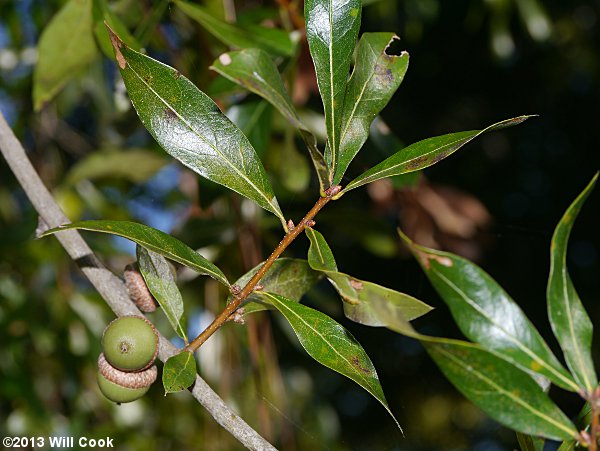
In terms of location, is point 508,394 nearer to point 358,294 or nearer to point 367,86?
point 358,294

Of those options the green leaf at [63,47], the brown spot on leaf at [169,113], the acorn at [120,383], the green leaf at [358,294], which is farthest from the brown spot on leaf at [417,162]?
the green leaf at [63,47]

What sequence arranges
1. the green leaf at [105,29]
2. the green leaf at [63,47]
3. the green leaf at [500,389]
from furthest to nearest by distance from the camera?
the green leaf at [63,47] < the green leaf at [105,29] < the green leaf at [500,389]

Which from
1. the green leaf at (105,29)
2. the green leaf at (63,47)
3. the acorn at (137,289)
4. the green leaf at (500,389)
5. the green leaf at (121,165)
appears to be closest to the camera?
the green leaf at (500,389)

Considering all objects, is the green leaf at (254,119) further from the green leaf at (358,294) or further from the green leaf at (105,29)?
the green leaf at (358,294)

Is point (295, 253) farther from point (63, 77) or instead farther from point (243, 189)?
point (243, 189)

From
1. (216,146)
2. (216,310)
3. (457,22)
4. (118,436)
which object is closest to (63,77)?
(216,146)

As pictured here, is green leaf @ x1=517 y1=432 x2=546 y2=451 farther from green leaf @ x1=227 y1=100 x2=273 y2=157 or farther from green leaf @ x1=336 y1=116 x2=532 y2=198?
green leaf @ x1=227 y1=100 x2=273 y2=157

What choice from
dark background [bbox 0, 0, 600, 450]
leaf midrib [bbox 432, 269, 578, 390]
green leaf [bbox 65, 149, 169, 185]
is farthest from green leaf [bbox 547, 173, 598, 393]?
green leaf [bbox 65, 149, 169, 185]
